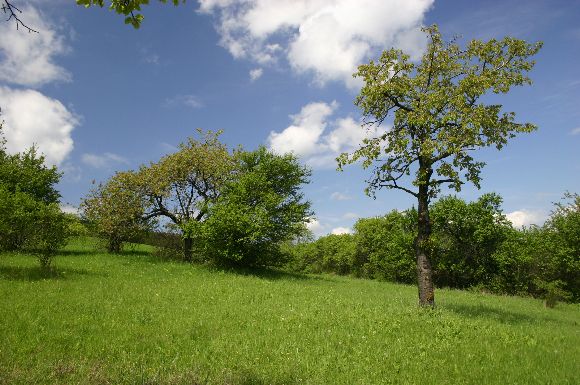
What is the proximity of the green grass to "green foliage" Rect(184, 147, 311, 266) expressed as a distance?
1213 cm

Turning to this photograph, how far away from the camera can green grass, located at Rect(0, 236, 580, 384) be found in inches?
356

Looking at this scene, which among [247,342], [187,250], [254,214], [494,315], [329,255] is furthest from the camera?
[329,255]

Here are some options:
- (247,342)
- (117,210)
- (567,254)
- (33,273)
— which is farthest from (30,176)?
(567,254)

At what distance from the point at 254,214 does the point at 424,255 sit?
1673 cm

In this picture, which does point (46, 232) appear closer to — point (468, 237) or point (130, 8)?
point (130, 8)

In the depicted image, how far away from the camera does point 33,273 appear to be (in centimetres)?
2300

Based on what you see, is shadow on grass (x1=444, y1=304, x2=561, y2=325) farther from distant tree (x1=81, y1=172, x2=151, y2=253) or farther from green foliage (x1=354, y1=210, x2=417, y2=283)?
distant tree (x1=81, y1=172, x2=151, y2=253)

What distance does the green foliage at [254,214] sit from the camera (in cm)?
3275

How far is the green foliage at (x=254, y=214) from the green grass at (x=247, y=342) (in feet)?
39.8

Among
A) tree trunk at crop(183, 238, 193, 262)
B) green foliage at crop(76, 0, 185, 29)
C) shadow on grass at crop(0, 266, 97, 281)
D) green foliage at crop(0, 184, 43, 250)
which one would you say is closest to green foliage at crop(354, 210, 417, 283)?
tree trunk at crop(183, 238, 193, 262)

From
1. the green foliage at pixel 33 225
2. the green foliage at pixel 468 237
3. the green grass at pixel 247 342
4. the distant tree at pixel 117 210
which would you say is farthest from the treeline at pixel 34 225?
the green foliage at pixel 468 237

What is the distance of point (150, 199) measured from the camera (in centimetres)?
3878

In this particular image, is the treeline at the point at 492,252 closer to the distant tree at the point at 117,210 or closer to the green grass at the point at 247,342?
the distant tree at the point at 117,210

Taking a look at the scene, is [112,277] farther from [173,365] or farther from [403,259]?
[403,259]
